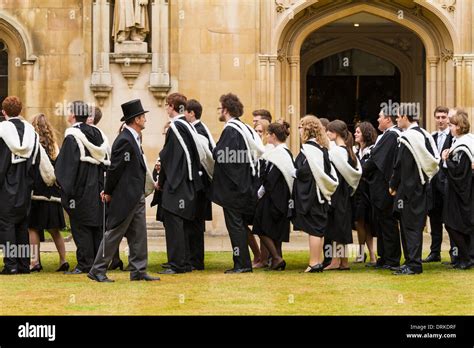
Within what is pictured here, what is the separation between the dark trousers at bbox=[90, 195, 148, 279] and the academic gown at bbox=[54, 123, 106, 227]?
1258 millimetres

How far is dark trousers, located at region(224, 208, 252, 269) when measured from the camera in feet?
55.6

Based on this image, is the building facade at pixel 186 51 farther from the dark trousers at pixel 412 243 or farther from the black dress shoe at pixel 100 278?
the black dress shoe at pixel 100 278

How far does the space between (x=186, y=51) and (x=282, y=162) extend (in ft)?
20.8

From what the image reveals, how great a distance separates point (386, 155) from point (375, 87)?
1257 cm

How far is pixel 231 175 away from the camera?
17.0 meters

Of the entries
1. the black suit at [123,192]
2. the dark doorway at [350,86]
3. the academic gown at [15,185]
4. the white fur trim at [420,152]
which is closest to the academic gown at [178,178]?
the black suit at [123,192]

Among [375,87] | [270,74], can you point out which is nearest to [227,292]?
[270,74]

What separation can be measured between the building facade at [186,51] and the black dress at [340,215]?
5.87 metres

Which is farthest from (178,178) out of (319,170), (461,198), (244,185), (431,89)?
(431,89)

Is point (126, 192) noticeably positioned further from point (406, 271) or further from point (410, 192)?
point (406, 271)

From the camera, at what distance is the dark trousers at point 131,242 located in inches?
613

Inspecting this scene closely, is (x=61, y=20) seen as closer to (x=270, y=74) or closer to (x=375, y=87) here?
(x=270, y=74)

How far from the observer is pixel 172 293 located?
48.3ft

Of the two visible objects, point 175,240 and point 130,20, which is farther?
point 130,20
